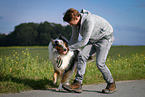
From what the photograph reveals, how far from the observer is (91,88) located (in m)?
4.32

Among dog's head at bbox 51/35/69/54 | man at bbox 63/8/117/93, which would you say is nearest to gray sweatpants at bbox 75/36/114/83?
man at bbox 63/8/117/93

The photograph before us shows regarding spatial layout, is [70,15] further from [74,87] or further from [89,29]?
[74,87]

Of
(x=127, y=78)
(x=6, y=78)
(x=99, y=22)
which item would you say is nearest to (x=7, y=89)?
Result: (x=6, y=78)

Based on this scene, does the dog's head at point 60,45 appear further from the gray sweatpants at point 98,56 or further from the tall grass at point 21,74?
the tall grass at point 21,74

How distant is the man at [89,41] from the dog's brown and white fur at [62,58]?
16 cm

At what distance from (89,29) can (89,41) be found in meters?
0.42

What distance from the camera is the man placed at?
141 inches

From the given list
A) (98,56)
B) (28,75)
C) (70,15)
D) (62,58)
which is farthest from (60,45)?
(28,75)

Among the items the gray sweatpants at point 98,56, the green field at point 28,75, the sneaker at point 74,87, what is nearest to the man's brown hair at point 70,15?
the gray sweatpants at point 98,56

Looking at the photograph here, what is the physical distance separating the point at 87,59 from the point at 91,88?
873mm

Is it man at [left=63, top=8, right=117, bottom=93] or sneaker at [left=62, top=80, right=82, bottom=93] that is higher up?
man at [left=63, top=8, right=117, bottom=93]

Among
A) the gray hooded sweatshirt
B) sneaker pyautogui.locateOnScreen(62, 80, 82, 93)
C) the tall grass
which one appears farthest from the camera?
the tall grass

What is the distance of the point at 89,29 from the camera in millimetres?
3551

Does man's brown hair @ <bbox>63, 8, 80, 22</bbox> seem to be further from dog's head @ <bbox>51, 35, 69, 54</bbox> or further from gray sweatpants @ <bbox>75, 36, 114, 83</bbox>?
gray sweatpants @ <bbox>75, 36, 114, 83</bbox>
